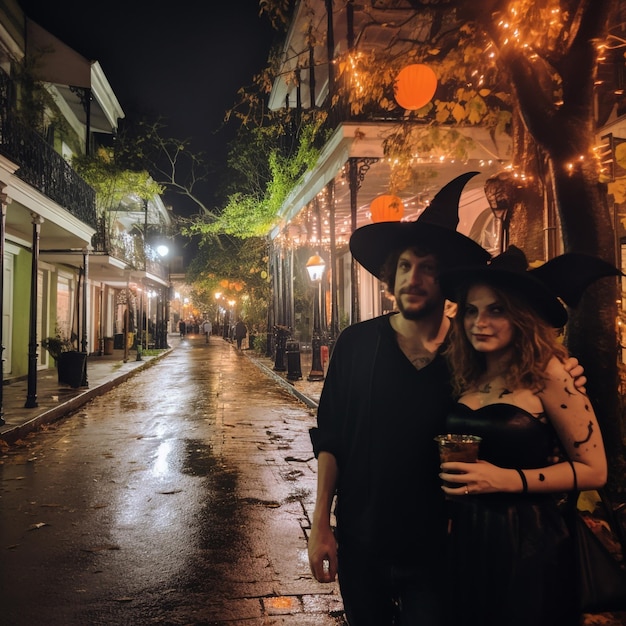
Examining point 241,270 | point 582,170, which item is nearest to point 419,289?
point 582,170

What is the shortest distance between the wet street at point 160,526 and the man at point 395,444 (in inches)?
64.5

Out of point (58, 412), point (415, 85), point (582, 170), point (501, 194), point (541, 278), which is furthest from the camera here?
point (58, 412)

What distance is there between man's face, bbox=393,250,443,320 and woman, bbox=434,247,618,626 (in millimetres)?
182

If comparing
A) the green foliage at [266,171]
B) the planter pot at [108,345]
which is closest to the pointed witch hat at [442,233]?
the green foliage at [266,171]

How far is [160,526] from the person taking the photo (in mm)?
4801

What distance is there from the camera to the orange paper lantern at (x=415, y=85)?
7.04 meters

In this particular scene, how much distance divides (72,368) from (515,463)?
1385 cm

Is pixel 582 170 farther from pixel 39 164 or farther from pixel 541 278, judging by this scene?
pixel 39 164

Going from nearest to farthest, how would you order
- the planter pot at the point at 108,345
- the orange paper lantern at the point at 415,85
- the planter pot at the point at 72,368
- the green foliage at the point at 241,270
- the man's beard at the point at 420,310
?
1. the man's beard at the point at 420,310
2. the orange paper lantern at the point at 415,85
3. the planter pot at the point at 72,368
4. the planter pot at the point at 108,345
5. the green foliage at the point at 241,270

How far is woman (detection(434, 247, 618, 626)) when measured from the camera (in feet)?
5.36

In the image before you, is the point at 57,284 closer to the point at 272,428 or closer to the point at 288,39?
the point at 288,39

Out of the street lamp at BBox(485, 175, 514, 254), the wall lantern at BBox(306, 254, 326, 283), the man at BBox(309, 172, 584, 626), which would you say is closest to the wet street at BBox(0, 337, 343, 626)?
the man at BBox(309, 172, 584, 626)

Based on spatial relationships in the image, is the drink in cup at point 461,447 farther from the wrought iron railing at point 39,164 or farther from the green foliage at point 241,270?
the green foliage at point 241,270

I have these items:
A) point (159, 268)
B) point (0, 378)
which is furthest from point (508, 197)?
point (159, 268)
